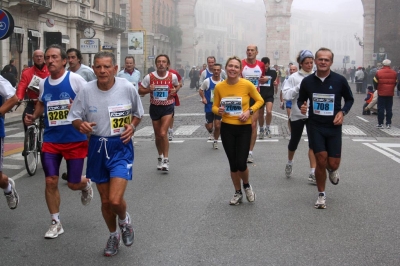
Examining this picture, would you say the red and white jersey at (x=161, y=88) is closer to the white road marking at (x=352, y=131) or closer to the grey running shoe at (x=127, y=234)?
the grey running shoe at (x=127, y=234)

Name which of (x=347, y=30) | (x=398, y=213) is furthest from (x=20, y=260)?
(x=347, y=30)

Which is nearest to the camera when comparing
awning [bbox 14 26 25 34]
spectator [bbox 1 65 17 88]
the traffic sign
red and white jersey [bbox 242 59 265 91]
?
red and white jersey [bbox 242 59 265 91]

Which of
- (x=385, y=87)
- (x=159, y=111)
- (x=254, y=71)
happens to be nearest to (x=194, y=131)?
(x=385, y=87)

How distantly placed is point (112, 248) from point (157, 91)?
4.98 metres

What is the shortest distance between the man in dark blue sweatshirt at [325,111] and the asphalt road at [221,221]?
1.74 ft

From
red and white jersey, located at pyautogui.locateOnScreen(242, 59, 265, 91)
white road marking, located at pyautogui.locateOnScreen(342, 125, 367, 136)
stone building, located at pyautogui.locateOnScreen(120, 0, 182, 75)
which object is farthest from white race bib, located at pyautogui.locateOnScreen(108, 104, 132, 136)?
stone building, located at pyautogui.locateOnScreen(120, 0, 182, 75)

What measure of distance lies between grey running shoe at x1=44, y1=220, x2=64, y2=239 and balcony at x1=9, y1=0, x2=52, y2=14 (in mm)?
23269

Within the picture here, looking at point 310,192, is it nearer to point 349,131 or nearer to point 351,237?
point 351,237

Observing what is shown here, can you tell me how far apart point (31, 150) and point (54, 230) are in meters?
3.97

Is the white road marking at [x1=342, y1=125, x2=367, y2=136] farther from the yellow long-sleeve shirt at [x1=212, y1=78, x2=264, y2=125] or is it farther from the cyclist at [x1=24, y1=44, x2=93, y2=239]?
the cyclist at [x1=24, y1=44, x2=93, y2=239]

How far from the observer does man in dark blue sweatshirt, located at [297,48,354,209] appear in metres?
6.93

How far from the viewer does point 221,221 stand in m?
6.41

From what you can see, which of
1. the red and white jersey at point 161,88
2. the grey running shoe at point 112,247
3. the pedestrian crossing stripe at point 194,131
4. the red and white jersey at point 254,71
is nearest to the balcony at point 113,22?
the pedestrian crossing stripe at point 194,131

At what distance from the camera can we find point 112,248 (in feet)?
17.1
